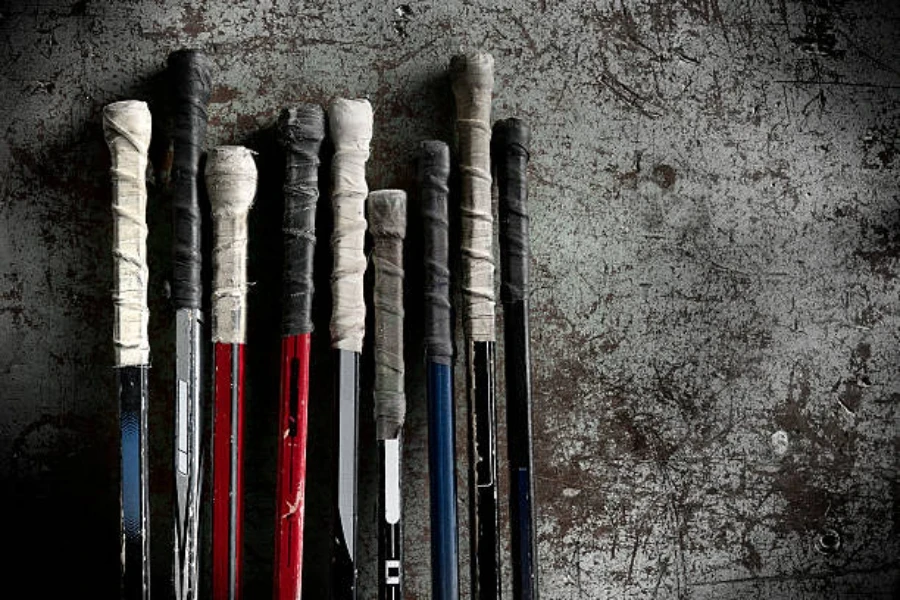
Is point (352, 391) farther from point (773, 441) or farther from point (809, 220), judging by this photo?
point (809, 220)

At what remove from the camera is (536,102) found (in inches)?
79.8

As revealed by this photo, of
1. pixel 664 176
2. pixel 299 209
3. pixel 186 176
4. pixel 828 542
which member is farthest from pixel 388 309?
pixel 828 542

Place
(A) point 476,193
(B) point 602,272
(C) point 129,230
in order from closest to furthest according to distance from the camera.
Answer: (C) point 129,230, (A) point 476,193, (B) point 602,272

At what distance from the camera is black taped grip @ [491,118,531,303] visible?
188 cm

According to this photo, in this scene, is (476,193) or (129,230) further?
(476,193)

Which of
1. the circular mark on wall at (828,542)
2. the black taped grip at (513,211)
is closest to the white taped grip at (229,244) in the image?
the black taped grip at (513,211)

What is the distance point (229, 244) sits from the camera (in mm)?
1804

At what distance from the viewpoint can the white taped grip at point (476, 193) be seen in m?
Answer: 1.86

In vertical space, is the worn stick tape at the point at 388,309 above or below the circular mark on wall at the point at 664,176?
below

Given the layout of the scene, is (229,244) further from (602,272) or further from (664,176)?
(664,176)

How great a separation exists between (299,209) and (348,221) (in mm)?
100

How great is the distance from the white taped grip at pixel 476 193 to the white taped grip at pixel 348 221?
206 mm

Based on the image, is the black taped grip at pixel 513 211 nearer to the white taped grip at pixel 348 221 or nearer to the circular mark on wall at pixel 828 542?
the white taped grip at pixel 348 221

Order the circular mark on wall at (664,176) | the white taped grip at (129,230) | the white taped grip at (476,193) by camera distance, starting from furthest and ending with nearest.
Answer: the circular mark on wall at (664,176), the white taped grip at (476,193), the white taped grip at (129,230)
